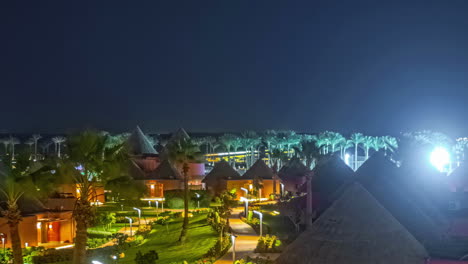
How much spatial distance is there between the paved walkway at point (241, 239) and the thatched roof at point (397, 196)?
7894 mm

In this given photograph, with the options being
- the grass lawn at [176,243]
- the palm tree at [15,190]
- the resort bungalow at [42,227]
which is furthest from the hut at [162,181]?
the palm tree at [15,190]

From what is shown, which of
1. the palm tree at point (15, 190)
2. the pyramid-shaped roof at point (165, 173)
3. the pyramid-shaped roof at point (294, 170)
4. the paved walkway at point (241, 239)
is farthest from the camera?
the pyramid-shaped roof at point (165, 173)

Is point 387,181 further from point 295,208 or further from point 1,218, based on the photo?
point 1,218

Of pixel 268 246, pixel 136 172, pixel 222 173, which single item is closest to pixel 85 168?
pixel 268 246

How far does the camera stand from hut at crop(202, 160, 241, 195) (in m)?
57.3

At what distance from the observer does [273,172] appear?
58.9 metres

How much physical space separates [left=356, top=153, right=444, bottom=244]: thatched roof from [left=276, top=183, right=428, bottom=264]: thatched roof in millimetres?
3833

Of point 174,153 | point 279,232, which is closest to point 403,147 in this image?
point 279,232

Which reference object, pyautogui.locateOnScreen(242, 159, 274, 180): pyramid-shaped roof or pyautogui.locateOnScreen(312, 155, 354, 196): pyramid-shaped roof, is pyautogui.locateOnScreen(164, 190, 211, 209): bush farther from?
pyautogui.locateOnScreen(312, 155, 354, 196): pyramid-shaped roof

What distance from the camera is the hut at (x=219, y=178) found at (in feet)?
188

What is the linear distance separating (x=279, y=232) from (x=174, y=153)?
9035mm

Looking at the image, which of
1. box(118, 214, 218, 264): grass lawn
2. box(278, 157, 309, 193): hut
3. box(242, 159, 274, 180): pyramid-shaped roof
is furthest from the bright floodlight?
box(118, 214, 218, 264): grass lawn

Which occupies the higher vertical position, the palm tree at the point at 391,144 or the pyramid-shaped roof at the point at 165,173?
the palm tree at the point at 391,144

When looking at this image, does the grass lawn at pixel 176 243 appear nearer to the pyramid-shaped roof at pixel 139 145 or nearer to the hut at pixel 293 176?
the hut at pixel 293 176
